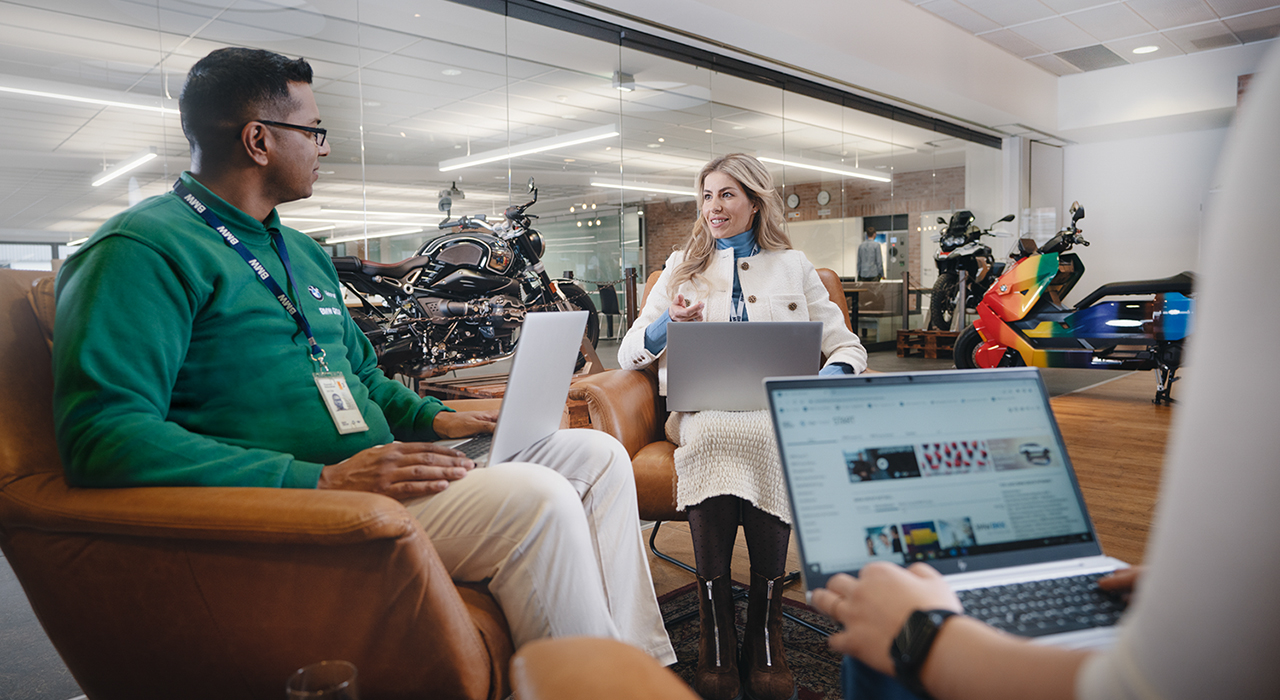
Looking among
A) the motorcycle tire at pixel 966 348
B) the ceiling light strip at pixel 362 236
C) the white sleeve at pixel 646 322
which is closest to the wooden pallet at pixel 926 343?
the motorcycle tire at pixel 966 348

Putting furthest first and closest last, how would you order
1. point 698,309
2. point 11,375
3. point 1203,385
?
1. point 698,309
2. point 11,375
3. point 1203,385

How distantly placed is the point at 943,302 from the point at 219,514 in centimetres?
790

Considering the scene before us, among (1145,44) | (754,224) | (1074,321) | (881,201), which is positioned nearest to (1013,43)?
(1145,44)

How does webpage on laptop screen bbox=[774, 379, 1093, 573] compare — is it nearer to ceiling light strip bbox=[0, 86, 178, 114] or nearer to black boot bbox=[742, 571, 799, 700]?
black boot bbox=[742, 571, 799, 700]

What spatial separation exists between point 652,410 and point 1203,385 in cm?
168

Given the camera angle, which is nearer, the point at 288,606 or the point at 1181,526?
the point at 1181,526

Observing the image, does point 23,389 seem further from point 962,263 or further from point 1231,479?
point 962,263

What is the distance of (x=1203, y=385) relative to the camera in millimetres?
387

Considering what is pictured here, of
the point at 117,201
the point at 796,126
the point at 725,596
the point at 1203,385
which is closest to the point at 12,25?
the point at 117,201

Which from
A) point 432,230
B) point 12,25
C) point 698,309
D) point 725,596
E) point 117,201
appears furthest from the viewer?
point 432,230

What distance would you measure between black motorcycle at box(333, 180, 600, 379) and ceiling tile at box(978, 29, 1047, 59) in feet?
16.8

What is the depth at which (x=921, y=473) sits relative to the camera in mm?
763

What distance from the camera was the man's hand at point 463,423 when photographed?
1.45 metres

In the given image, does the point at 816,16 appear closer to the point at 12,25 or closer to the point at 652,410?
the point at 652,410
